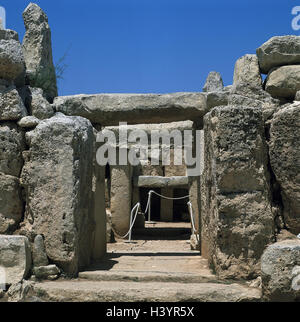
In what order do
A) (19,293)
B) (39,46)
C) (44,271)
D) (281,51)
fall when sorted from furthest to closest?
(39,46)
(281,51)
(44,271)
(19,293)

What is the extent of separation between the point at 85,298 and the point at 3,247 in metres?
0.98

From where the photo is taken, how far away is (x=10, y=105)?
532 centimetres

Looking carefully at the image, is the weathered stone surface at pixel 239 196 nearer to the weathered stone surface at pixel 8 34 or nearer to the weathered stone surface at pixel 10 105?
the weathered stone surface at pixel 10 105

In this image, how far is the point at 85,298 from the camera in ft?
14.0

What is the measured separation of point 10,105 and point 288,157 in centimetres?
327

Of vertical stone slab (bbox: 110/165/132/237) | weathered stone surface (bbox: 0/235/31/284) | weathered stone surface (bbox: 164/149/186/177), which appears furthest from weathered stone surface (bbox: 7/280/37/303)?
weathered stone surface (bbox: 164/149/186/177)

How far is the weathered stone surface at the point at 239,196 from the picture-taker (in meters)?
4.66

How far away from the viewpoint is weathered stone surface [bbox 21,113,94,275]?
4755 millimetres

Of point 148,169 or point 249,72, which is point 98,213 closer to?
point 249,72

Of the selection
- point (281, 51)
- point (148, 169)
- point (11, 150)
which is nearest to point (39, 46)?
point (11, 150)

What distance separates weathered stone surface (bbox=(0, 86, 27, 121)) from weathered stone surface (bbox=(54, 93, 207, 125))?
1496 mm

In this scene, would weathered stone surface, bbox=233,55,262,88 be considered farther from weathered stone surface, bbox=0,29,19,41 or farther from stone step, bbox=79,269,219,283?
weathered stone surface, bbox=0,29,19,41

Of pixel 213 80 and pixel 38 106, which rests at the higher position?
pixel 213 80
